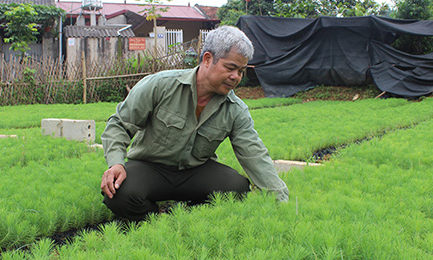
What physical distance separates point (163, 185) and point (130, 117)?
0.54 metres

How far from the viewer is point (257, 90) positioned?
1510 centimetres

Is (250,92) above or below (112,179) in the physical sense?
below

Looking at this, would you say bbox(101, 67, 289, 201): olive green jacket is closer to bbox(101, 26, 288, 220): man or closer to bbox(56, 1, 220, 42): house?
bbox(101, 26, 288, 220): man

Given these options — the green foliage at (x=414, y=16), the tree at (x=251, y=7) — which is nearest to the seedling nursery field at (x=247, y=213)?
the green foliage at (x=414, y=16)

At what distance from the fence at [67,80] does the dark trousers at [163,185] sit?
976 centimetres

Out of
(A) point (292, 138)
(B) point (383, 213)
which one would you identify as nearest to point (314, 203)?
(B) point (383, 213)

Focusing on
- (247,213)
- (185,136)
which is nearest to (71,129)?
(185,136)

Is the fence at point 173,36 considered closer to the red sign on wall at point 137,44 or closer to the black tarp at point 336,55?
the red sign on wall at point 137,44

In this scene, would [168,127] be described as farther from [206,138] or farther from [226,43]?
[226,43]

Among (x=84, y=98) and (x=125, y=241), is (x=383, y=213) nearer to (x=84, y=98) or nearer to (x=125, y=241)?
(x=125, y=241)

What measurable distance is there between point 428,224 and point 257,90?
12.9 meters

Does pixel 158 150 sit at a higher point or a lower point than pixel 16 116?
higher

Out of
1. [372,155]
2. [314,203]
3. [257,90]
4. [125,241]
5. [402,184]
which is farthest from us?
[257,90]

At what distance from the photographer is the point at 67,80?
11953 mm
